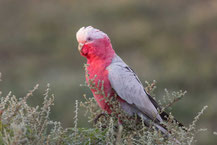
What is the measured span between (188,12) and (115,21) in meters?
1.91

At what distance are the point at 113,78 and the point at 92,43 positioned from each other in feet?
1.04

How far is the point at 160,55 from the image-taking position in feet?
29.5

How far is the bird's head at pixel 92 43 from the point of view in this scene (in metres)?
3.14

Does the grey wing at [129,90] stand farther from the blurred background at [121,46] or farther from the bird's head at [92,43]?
the blurred background at [121,46]

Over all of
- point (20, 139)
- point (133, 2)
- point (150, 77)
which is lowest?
point (20, 139)

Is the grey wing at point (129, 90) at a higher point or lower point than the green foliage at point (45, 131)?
higher

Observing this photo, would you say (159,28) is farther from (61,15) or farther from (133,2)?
(61,15)

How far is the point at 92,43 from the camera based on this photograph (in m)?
3.16

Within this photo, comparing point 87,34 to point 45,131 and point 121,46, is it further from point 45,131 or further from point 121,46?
point 121,46

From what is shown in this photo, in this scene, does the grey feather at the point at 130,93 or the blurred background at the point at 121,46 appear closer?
the grey feather at the point at 130,93

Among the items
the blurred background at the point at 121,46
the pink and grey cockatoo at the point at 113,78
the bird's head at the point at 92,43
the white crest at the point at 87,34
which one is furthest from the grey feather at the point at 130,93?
the blurred background at the point at 121,46

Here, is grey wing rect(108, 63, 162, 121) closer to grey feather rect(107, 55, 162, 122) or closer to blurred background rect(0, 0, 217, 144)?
grey feather rect(107, 55, 162, 122)

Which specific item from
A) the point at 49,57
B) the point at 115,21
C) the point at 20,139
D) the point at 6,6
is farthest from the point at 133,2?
the point at 20,139

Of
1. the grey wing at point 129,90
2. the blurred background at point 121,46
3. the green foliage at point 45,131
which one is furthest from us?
the blurred background at point 121,46
